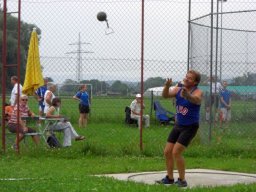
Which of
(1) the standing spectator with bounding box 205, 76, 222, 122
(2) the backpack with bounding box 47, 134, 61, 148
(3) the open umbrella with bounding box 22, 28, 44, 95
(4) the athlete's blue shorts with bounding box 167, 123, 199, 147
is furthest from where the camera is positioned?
(1) the standing spectator with bounding box 205, 76, 222, 122

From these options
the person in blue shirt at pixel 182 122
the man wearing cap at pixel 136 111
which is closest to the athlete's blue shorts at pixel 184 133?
the person in blue shirt at pixel 182 122

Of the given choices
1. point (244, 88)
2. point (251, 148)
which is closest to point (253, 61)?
point (244, 88)

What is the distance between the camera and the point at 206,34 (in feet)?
46.9

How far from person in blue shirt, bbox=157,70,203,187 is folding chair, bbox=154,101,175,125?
529 inches

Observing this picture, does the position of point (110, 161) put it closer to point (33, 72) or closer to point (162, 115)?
point (33, 72)

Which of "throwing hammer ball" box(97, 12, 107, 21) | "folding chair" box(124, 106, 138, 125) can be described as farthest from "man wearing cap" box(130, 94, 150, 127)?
"throwing hammer ball" box(97, 12, 107, 21)

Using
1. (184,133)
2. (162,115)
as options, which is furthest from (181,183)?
(162,115)

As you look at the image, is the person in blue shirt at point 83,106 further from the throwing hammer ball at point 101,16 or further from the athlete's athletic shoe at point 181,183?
the athlete's athletic shoe at point 181,183

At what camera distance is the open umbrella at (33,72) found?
13.9m

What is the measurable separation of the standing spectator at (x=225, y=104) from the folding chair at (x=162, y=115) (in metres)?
7.52

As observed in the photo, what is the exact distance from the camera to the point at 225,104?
15219 mm

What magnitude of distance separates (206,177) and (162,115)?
13.0 meters

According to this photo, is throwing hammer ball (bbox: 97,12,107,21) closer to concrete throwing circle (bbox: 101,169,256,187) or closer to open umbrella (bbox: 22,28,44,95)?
open umbrella (bbox: 22,28,44,95)

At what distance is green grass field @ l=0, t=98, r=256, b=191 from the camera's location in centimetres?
874
